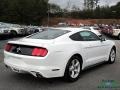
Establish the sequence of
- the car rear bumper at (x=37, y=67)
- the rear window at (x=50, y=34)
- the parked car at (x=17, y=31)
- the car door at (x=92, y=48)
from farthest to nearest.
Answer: the parked car at (x=17, y=31), the car door at (x=92, y=48), the rear window at (x=50, y=34), the car rear bumper at (x=37, y=67)

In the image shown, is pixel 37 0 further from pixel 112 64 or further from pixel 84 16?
pixel 112 64

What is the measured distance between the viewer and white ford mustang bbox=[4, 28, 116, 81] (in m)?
6.06

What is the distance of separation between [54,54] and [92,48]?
1.92 meters

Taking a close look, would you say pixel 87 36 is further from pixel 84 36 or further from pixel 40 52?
pixel 40 52

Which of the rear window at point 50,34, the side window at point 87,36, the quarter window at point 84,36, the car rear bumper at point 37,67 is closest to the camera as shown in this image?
the car rear bumper at point 37,67

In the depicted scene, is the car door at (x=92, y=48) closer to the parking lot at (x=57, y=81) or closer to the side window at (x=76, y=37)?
the side window at (x=76, y=37)

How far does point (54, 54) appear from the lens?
6.13 meters

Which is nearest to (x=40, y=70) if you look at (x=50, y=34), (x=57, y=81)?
(x=57, y=81)

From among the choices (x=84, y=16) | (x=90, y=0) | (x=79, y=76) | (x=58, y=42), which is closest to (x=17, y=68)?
(x=58, y=42)

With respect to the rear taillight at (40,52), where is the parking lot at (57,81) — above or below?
below

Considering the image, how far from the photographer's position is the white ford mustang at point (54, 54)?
606 centimetres

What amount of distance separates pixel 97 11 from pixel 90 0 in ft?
55.9

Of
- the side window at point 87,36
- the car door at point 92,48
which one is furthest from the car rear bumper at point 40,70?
the side window at point 87,36

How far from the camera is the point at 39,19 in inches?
3022
